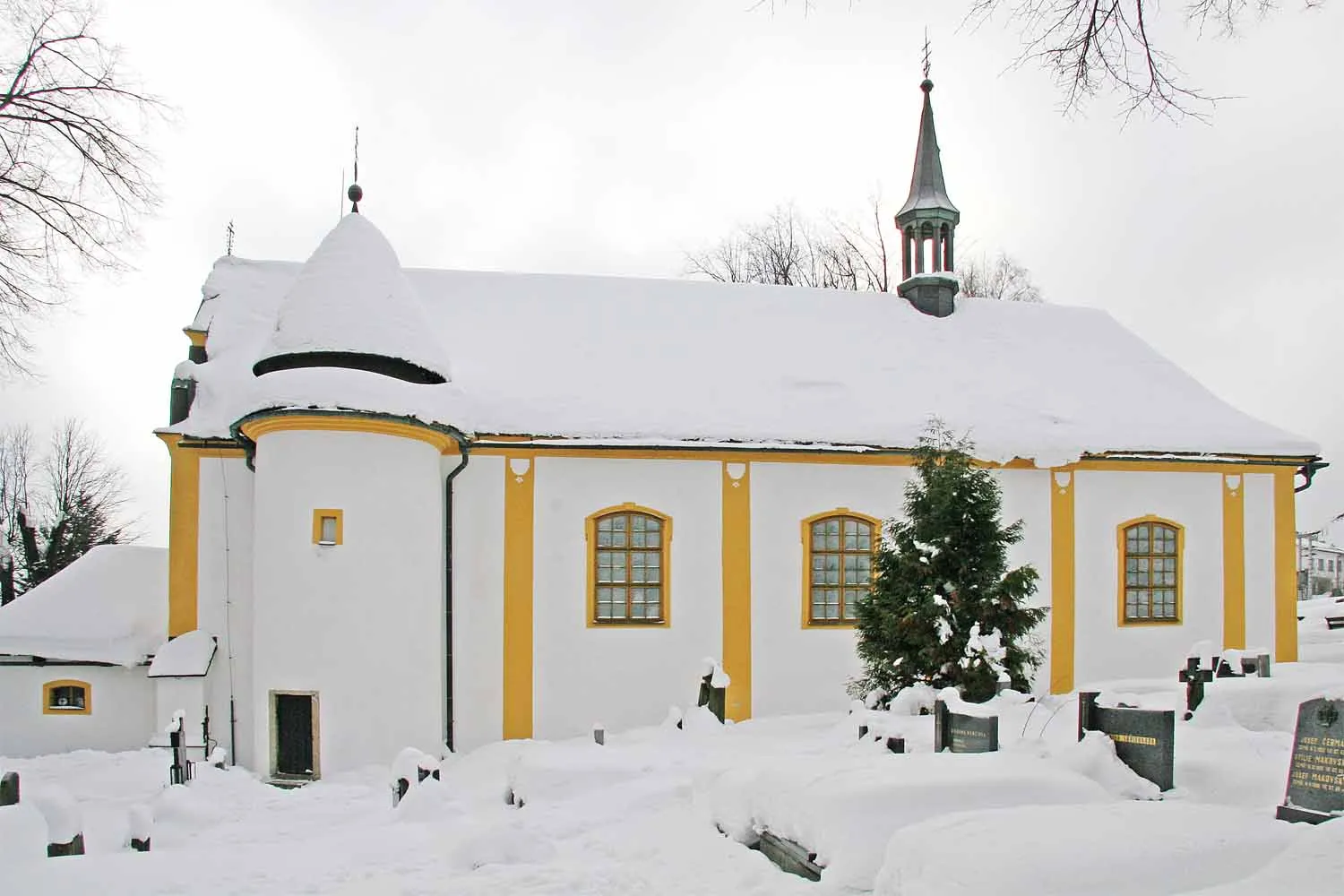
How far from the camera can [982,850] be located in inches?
209

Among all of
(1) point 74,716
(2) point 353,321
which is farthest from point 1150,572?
(1) point 74,716

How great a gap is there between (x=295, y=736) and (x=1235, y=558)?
13507mm

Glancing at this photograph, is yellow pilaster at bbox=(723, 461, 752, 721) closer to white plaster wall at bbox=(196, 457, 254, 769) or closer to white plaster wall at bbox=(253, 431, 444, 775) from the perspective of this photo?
white plaster wall at bbox=(253, 431, 444, 775)

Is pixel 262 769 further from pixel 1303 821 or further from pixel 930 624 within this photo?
pixel 1303 821

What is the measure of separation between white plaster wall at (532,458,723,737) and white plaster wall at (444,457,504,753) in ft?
1.17

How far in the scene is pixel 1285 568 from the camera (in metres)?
16.2

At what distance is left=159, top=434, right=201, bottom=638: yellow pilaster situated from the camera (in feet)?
44.6

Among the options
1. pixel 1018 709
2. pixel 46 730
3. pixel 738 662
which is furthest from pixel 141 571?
pixel 1018 709

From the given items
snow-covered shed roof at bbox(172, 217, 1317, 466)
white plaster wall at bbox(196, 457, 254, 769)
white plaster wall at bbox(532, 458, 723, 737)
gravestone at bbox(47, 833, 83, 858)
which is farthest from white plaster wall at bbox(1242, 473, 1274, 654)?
gravestone at bbox(47, 833, 83, 858)

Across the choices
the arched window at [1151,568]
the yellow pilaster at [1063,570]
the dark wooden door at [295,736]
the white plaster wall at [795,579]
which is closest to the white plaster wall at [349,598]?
the dark wooden door at [295,736]

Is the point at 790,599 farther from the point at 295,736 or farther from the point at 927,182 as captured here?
the point at 927,182

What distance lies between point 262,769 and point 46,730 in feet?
12.5

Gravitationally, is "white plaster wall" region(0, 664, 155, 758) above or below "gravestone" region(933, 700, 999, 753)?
below

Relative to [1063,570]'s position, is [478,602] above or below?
below
